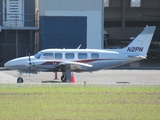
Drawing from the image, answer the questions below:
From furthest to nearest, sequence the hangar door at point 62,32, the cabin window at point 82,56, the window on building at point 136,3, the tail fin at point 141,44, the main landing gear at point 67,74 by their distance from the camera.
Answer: the window on building at point 136,3
the hangar door at point 62,32
the tail fin at point 141,44
the cabin window at point 82,56
the main landing gear at point 67,74

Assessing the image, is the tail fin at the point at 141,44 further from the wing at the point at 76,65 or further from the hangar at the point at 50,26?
the hangar at the point at 50,26

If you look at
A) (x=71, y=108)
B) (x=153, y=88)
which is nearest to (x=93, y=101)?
(x=71, y=108)

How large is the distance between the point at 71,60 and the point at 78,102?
1169 centimetres

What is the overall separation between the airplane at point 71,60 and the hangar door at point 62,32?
35.7 feet

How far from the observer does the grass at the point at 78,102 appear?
46.6ft

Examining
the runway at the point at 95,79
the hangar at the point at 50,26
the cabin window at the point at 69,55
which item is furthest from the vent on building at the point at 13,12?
the cabin window at the point at 69,55

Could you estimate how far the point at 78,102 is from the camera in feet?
55.1

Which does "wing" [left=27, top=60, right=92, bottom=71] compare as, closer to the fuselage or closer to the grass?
the fuselage

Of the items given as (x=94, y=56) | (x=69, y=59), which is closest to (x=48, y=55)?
(x=69, y=59)

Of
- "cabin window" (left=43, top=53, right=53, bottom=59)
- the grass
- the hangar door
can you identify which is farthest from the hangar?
the grass

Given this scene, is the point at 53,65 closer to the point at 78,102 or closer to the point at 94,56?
the point at 94,56

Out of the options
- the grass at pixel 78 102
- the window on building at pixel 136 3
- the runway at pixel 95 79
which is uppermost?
the window on building at pixel 136 3

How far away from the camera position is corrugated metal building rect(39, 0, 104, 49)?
41.0 metres

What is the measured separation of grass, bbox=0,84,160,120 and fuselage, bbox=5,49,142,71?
224 inches
